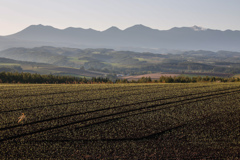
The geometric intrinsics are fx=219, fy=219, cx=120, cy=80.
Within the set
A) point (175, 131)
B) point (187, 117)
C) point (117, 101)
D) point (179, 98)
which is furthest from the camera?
point (179, 98)

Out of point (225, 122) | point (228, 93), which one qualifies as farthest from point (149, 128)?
point (228, 93)

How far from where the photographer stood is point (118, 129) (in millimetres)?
15414

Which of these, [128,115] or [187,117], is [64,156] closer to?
[128,115]

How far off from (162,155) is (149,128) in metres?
3.88

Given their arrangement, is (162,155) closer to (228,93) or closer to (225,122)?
(225,122)

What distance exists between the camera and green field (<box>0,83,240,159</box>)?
1218 centimetres

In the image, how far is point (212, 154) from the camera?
12.1 meters

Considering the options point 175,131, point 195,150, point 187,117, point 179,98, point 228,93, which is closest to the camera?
point 195,150

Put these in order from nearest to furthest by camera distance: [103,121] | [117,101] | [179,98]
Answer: [103,121]
[117,101]
[179,98]

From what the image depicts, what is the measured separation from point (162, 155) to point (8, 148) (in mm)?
8597

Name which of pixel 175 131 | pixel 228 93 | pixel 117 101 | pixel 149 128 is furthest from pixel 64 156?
pixel 228 93

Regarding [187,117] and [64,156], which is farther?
[187,117]

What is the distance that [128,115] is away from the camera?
18.6m

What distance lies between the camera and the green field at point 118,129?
1218cm
